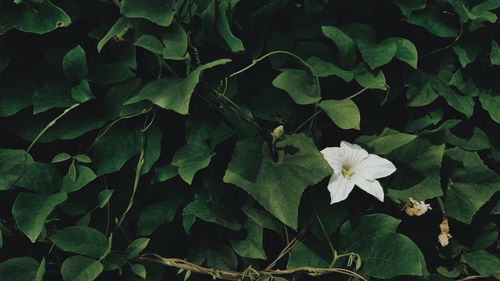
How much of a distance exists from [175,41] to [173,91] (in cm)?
13

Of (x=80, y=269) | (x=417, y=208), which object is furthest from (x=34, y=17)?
(x=417, y=208)

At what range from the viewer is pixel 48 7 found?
1375mm

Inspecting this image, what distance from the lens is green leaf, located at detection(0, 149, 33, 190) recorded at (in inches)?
55.6

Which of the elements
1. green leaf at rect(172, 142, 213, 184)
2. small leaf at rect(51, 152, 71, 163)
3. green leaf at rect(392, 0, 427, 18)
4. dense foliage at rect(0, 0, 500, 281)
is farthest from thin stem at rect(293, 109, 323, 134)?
small leaf at rect(51, 152, 71, 163)

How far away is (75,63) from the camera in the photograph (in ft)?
4.69

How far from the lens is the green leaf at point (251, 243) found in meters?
1.55

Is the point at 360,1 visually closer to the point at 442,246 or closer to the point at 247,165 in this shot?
the point at 247,165

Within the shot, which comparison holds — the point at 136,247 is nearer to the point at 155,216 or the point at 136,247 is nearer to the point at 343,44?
the point at 155,216

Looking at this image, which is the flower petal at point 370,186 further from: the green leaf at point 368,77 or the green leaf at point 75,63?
the green leaf at point 75,63

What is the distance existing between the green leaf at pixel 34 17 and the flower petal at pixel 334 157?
0.70 meters

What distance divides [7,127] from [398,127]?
1055 millimetres

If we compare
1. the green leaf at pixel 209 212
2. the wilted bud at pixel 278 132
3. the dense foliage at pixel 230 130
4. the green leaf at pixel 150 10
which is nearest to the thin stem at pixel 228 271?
the dense foliage at pixel 230 130

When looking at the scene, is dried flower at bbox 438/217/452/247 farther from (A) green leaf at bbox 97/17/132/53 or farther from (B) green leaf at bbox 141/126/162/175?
(A) green leaf at bbox 97/17/132/53

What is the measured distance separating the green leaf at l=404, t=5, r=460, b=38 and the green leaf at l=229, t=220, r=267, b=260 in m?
0.69
